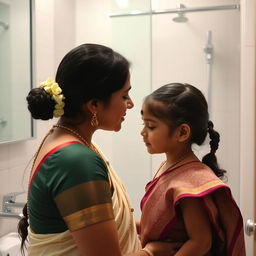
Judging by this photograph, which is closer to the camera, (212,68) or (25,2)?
(25,2)

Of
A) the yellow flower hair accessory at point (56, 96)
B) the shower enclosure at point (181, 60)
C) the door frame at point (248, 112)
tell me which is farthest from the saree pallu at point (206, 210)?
the shower enclosure at point (181, 60)

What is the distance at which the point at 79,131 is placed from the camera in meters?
0.99

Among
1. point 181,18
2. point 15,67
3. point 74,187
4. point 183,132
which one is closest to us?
point 74,187

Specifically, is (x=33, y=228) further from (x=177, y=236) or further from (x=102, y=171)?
(x=177, y=236)

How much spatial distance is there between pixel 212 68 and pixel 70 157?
170cm

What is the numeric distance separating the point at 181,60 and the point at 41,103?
1.60 meters

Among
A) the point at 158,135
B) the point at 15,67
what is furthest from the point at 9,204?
the point at 158,135

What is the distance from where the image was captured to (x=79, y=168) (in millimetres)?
824

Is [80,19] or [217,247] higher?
[80,19]

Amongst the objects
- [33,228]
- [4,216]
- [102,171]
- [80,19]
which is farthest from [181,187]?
[80,19]

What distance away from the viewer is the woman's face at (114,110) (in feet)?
3.20

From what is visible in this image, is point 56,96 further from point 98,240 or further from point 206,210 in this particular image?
point 206,210

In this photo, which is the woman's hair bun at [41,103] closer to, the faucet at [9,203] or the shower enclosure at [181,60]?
the faucet at [9,203]

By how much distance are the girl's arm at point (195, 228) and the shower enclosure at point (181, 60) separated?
1146mm
